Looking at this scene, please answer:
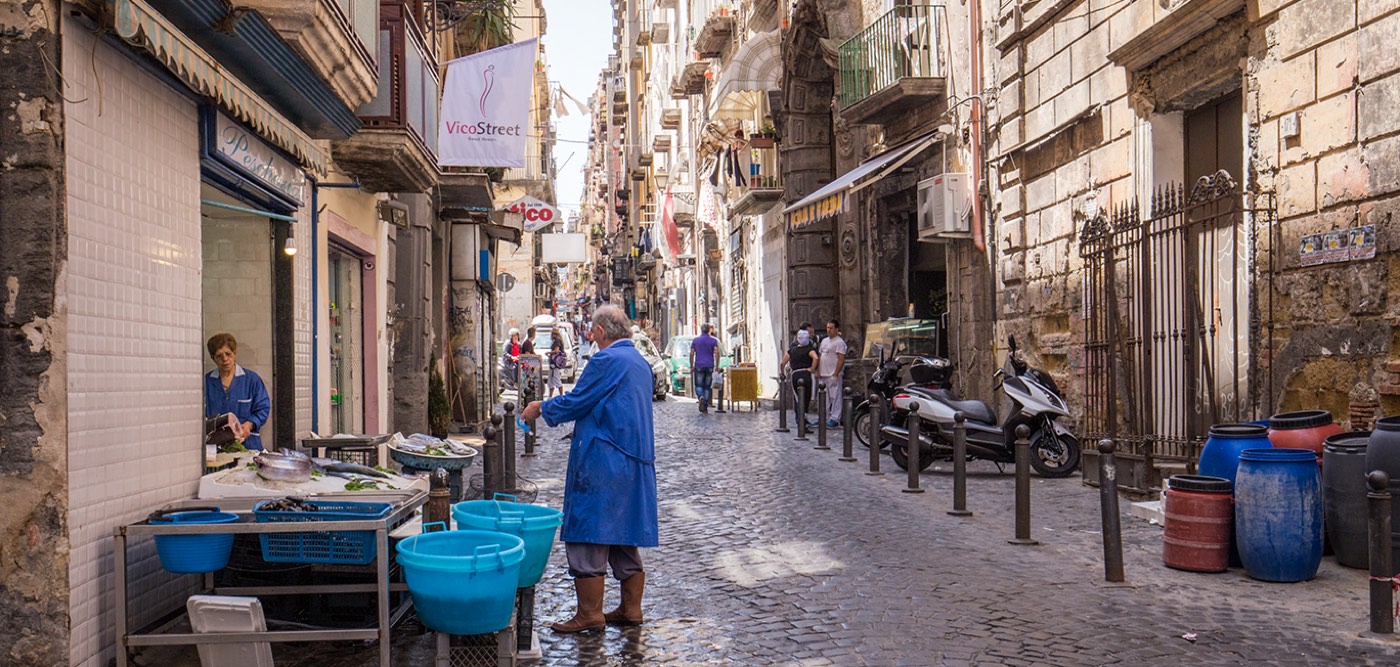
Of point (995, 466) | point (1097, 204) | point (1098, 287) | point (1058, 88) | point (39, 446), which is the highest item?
point (1058, 88)

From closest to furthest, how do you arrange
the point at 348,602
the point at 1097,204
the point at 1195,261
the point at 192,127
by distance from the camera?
the point at 348,602 → the point at 192,127 → the point at 1195,261 → the point at 1097,204

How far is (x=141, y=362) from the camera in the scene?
596cm

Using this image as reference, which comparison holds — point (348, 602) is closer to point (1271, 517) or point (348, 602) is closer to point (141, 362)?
point (141, 362)

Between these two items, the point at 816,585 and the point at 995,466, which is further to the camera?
the point at 995,466

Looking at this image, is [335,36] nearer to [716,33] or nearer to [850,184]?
[850,184]

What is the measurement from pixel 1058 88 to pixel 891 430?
14.4 ft

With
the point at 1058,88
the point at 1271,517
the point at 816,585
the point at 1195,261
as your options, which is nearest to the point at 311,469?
the point at 816,585

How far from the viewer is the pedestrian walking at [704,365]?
25.9m

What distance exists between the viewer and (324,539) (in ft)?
18.8

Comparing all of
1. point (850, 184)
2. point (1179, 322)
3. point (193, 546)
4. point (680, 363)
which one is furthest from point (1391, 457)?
point (680, 363)

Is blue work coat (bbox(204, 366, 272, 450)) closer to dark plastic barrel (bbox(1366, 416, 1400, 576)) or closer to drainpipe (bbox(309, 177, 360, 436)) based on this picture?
drainpipe (bbox(309, 177, 360, 436))

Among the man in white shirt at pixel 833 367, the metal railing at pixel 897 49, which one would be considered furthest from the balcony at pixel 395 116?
the man in white shirt at pixel 833 367

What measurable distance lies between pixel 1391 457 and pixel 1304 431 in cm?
123

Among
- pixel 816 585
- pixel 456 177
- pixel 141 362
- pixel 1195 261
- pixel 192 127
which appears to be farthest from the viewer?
pixel 456 177
